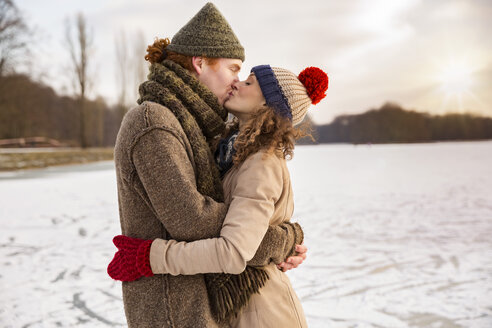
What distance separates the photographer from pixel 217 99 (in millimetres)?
1399

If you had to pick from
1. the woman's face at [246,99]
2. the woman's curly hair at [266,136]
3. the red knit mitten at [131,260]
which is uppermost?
the woman's face at [246,99]

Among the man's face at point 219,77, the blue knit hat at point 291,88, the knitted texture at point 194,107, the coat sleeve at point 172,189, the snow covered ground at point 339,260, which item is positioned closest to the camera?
the coat sleeve at point 172,189

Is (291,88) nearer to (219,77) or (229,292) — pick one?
(219,77)

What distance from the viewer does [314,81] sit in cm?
146

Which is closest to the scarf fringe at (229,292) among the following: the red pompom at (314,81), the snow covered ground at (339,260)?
the red pompom at (314,81)

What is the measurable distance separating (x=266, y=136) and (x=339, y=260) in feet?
10.4

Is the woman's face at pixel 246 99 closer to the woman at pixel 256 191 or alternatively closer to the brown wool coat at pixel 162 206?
the woman at pixel 256 191

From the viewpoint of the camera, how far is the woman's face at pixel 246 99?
141 cm

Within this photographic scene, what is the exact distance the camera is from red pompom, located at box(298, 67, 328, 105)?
1457 millimetres

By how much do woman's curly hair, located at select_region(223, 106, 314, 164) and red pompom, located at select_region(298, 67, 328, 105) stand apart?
0.19 m

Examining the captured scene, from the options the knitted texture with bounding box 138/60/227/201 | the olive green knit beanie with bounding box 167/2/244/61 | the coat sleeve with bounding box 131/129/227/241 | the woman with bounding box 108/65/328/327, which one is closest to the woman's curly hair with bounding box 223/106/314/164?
the woman with bounding box 108/65/328/327

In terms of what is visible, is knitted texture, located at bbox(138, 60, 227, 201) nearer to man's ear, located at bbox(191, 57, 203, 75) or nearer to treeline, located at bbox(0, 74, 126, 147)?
man's ear, located at bbox(191, 57, 203, 75)

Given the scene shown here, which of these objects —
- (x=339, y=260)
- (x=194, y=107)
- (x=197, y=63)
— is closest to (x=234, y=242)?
(x=194, y=107)

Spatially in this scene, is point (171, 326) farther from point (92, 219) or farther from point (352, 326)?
point (92, 219)
